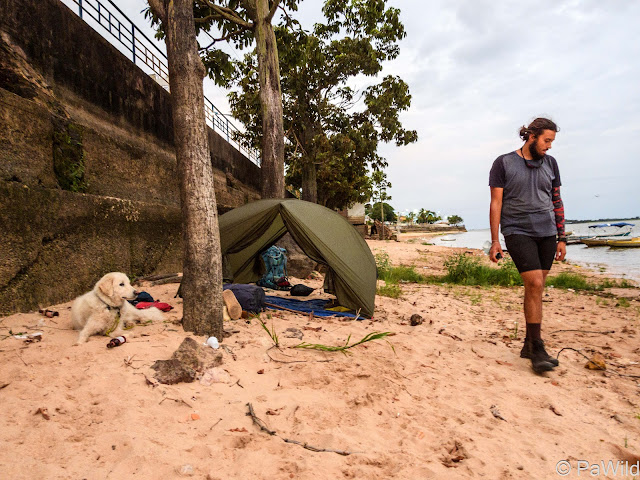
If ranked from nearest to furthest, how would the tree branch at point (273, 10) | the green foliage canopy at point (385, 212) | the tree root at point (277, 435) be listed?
the tree root at point (277, 435) → the tree branch at point (273, 10) → the green foliage canopy at point (385, 212)

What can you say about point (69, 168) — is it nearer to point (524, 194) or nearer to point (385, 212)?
point (524, 194)

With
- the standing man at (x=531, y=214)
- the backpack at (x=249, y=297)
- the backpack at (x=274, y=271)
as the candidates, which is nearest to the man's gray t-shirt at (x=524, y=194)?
the standing man at (x=531, y=214)

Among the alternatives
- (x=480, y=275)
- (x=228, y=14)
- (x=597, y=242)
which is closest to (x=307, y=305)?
(x=480, y=275)

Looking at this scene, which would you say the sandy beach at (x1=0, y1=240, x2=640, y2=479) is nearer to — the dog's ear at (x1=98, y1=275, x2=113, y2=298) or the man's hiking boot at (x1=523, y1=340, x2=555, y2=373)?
the man's hiking boot at (x1=523, y1=340, x2=555, y2=373)

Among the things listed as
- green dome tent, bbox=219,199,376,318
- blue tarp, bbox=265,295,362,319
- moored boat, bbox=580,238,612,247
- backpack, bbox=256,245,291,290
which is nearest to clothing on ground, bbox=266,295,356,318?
blue tarp, bbox=265,295,362,319

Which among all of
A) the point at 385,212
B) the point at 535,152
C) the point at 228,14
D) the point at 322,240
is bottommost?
the point at 322,240

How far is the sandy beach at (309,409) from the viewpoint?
186 centimetres

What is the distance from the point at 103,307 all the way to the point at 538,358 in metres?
3.87

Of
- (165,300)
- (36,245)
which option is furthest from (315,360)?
(36,245)

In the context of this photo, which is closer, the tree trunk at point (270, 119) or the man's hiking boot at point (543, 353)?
the man's hiking boot at point (543, 353)

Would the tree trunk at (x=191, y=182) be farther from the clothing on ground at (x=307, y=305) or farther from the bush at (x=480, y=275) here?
the bush at (x=480, y=275)

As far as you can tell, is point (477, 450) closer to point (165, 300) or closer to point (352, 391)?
point (352, 391)

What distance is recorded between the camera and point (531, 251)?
10.3 feet

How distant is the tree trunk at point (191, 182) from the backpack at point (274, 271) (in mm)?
3233
